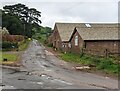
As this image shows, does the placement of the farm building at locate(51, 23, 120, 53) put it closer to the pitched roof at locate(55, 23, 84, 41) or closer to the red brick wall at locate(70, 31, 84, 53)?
the red brick wall at locate(70, 31, 84, 53)

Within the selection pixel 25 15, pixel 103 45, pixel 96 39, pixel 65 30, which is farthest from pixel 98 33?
pixel 25 15

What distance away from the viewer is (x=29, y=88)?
18.3 metres

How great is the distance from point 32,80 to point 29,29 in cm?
10476

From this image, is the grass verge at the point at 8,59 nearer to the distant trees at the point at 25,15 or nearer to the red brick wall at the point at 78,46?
the red brick wall at the point at 78,46

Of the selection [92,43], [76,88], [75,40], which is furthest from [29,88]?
[75,40]

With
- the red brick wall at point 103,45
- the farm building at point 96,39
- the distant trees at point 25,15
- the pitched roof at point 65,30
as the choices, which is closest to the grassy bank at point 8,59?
the farm building at point 96,39

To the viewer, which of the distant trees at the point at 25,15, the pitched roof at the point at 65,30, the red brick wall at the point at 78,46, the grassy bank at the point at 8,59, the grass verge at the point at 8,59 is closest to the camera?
the grass verge at the point at 8,59

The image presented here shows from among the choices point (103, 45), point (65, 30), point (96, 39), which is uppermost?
point (65, 30)

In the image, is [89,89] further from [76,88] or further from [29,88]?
[29,88]

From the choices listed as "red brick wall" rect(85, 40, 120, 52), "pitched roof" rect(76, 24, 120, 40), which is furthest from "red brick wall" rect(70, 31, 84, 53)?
"red brick wall" rect(85, 40, 120, 52)

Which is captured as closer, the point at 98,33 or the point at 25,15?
the point at 98,33

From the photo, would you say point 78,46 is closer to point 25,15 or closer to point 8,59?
point 8,59

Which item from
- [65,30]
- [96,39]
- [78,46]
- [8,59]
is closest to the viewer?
[8,59]

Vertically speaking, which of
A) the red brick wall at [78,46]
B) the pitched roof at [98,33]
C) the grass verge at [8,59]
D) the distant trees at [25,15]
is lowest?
the grass verge at [8,59]
